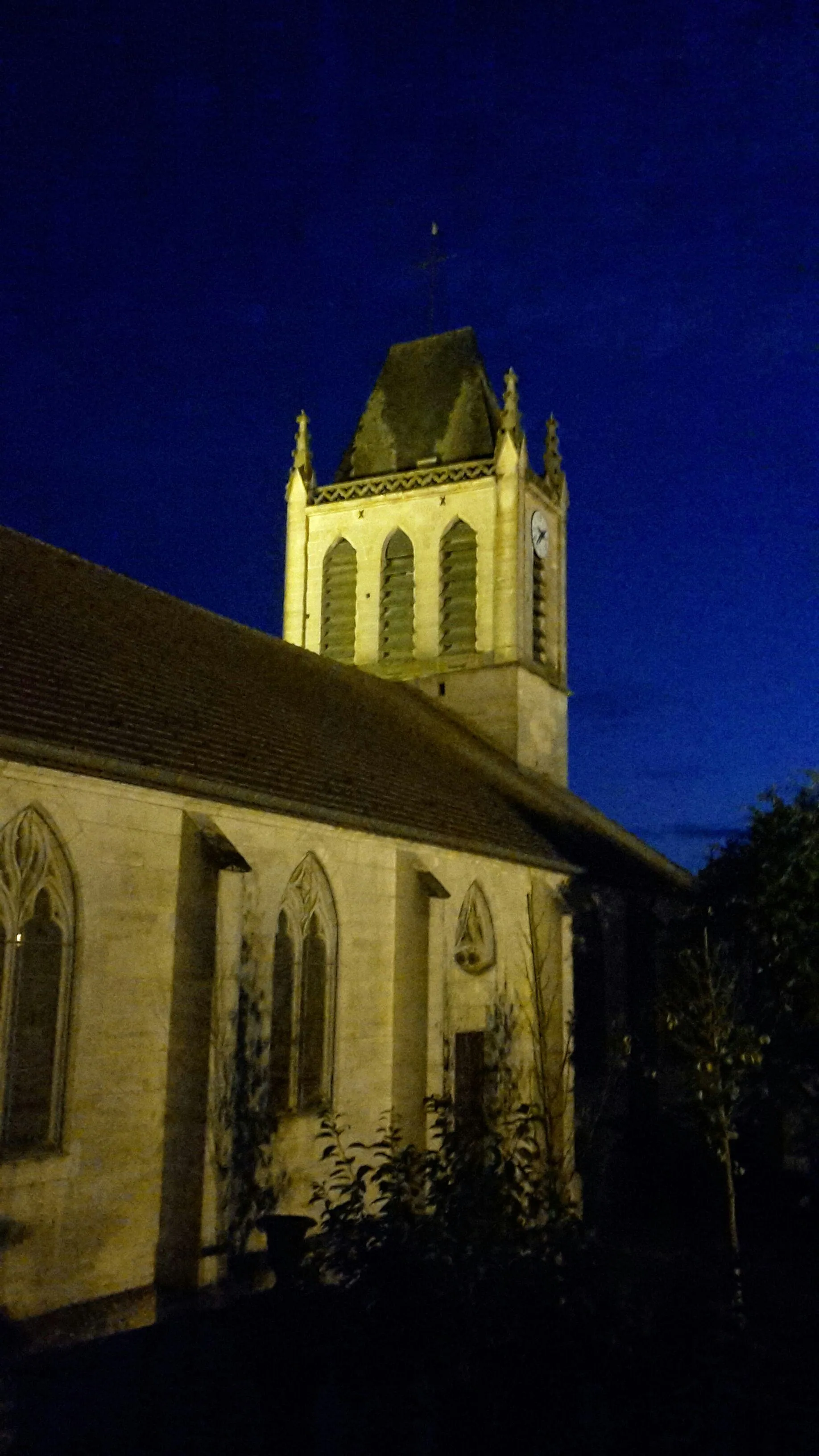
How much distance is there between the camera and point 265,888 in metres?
13.5

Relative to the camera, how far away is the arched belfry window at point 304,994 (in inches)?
551

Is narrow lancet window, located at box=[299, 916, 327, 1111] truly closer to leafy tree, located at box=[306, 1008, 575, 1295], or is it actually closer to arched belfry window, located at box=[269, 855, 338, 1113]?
arched belfry window, located at box=[269, 855, 338, 1113]

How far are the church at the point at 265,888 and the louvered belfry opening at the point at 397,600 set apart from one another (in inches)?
6.4

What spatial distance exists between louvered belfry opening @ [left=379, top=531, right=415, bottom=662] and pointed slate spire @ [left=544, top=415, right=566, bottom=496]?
4088mm

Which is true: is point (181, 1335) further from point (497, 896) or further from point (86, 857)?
point (497, 896)

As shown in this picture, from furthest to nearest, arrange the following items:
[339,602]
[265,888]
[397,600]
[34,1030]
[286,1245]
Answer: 1. [339,602]
2. [397,600]
3. [265,888]
4. [34,1030]
5. [286,1245]

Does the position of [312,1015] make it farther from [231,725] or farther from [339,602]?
[339,602]

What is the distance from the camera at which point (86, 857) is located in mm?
11234

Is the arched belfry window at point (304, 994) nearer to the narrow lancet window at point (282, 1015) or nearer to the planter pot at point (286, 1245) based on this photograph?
the narrow lancet window at point (282, 1015)

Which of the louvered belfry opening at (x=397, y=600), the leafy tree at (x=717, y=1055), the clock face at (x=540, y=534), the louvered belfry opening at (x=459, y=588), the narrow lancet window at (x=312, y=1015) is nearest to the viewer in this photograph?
the narrow lancet window at (x=312, y=1015)

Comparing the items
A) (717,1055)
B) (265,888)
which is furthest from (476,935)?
(265,888)

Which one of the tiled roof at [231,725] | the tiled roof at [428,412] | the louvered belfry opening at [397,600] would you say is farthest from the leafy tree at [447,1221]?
the tiled roof at [428,412]

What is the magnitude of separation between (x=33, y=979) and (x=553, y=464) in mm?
21862

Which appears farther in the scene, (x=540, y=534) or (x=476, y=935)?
(x=540, y=534)
